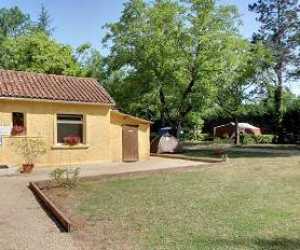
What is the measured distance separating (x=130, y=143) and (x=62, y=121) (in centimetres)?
465

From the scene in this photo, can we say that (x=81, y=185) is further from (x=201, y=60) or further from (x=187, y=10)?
(x=187, y=10)

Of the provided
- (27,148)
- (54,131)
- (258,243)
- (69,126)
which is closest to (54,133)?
(54,131)

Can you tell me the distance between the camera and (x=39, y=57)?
40.2 meters

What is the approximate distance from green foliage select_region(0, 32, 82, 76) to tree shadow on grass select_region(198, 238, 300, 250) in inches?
1375

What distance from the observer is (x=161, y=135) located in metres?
31.7

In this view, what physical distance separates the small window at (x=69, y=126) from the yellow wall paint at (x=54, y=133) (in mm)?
301

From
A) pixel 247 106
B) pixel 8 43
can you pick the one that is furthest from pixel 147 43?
pixel 8 43

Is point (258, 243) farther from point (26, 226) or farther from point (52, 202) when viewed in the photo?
point (52, 202)

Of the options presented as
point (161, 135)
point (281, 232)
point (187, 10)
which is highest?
→ point (187, 10)

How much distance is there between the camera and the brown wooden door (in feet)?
83.5

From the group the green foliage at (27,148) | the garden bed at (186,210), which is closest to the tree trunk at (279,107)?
the garden bed at (186,210)

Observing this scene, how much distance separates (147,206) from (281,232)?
363 cm

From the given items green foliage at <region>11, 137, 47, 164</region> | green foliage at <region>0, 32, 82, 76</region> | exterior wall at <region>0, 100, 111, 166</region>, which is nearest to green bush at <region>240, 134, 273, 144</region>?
green foliage at <region>0, 32, 82, 76</region>

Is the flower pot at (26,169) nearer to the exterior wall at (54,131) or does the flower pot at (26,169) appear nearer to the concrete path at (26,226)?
the exterior wall at (54,131)
